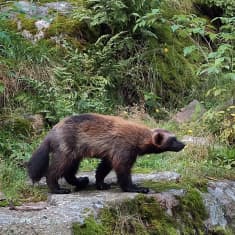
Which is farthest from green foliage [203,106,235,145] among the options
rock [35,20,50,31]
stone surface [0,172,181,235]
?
rock [35,20,50,31]

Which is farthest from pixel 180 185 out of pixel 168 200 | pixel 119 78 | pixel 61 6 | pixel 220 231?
pixel 61 6

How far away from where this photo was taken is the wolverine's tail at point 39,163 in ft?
19.6

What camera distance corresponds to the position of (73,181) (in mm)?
6188

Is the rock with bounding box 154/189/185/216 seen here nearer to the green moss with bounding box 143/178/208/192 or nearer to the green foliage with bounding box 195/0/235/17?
the green moss with bounding box 143/178/208/192

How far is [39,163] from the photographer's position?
19.6 ft

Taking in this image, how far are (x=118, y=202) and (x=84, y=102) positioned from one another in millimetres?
3966

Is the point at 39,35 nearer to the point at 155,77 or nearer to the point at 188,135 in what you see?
the point at 155,77

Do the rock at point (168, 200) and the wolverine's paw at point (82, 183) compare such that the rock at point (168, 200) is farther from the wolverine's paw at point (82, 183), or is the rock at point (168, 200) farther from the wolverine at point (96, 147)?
the wolverine's paw at point (82, 183)

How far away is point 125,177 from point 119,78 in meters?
4.99

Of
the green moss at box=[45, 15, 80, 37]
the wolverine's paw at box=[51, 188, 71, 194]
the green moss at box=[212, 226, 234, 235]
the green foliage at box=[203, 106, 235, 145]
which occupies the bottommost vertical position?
the green moss at box=[212, 226, 234, 235]

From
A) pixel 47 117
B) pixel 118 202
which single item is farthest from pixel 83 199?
pixel 47 117

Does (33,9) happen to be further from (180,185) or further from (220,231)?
(220,231)

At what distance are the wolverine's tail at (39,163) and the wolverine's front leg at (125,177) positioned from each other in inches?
29.1

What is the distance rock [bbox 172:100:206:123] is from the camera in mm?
9617
